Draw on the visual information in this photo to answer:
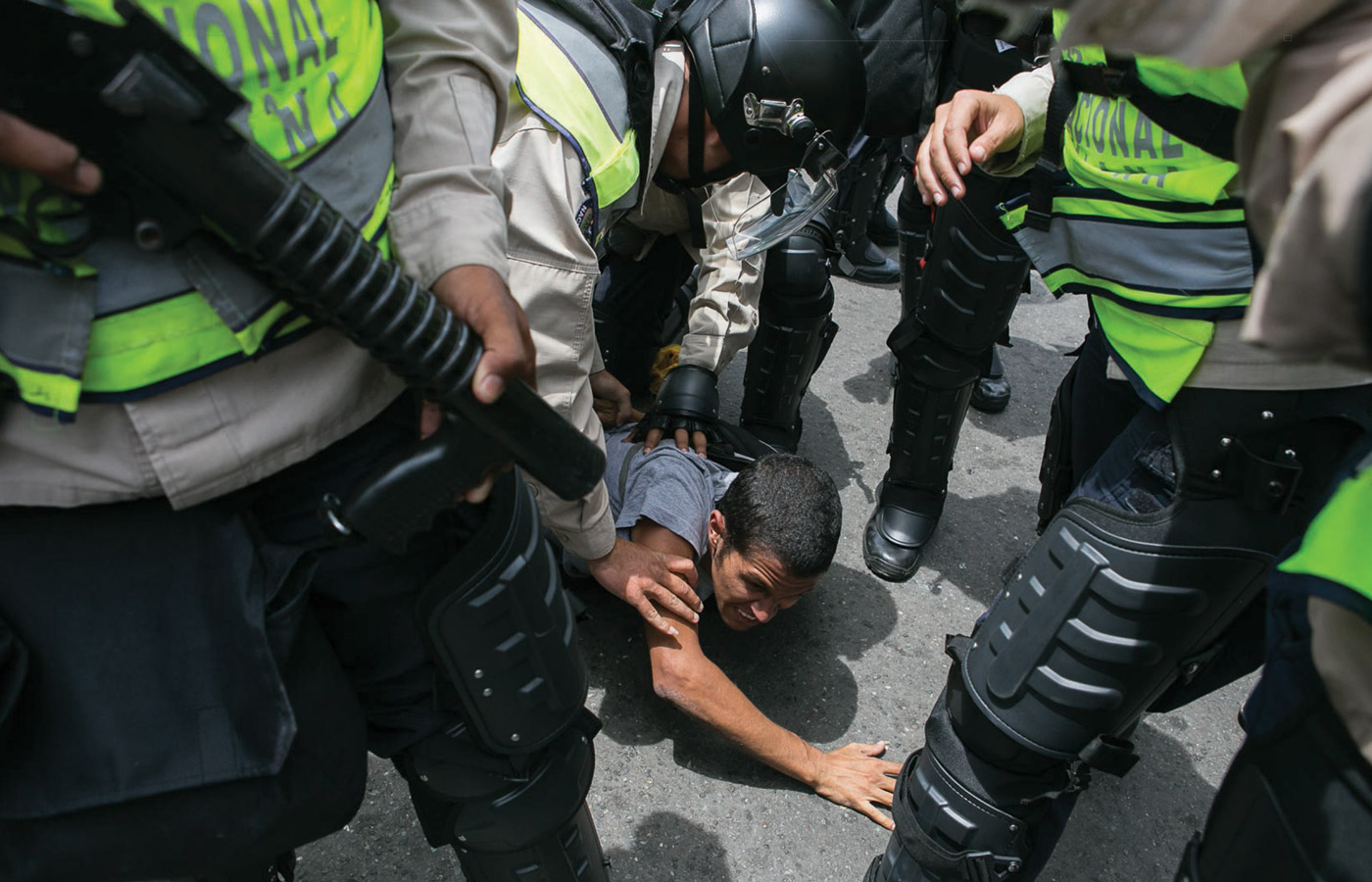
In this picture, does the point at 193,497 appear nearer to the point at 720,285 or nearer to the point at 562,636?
the point at 562,636

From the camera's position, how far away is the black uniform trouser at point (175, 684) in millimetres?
754

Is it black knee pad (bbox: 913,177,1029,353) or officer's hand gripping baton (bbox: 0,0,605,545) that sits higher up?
officer's hand gripping baton (bbox: 0,0,605,545)

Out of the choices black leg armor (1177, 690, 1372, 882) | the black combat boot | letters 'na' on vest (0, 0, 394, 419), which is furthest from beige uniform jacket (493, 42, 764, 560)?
the black combat boot

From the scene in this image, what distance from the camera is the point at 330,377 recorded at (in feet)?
2.70

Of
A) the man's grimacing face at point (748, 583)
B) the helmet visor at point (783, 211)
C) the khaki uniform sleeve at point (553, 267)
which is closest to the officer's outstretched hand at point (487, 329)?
the khaki uniform sleeve at point (553, 267)

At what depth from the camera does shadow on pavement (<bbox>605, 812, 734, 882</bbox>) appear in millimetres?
1586

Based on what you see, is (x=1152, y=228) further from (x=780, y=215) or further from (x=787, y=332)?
(x=787, y=332)

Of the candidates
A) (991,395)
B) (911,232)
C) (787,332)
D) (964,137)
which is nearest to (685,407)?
(787,332)

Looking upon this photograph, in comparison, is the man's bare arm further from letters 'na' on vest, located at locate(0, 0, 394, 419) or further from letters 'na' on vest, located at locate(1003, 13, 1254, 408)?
letters 'na' on vest, located at locate(0, 0, 394, 419)

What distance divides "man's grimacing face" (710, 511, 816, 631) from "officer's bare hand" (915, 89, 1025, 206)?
0.74m

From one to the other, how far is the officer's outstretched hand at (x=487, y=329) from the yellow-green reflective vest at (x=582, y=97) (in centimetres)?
58

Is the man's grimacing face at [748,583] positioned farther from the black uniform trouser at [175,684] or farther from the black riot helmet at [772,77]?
the black uniform trouser at [175,684]

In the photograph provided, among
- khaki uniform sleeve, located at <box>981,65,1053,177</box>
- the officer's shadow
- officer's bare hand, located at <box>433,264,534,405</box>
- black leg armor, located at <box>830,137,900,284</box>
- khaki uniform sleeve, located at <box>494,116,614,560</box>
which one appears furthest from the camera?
black leg armor, located at <box>830,137,900,284</box>

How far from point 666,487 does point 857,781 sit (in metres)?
0.68
